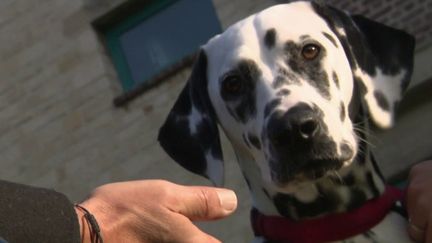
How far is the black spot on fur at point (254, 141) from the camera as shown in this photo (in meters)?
3.27

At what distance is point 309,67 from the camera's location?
134 inches

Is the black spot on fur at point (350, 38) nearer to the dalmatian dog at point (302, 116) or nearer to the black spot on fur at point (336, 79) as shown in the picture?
the dalmatian dog at point (302, 116)

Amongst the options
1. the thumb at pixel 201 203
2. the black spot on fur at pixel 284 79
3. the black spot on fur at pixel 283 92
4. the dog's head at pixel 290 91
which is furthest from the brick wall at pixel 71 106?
the thumb at pixel 201 203

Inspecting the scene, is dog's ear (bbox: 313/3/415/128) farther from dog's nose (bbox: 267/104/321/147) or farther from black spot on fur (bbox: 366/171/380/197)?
dog's nose (bbox: 267/104/321/147)

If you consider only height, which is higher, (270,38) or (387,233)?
(270,38)

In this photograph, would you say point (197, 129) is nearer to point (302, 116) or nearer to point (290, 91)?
point (290, 91)

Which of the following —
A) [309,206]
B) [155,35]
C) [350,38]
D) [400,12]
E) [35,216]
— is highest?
[35,216]

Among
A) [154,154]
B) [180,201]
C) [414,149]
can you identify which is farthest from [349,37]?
[154,154]

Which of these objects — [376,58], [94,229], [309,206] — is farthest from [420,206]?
[94,229]

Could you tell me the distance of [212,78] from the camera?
3.62 meters

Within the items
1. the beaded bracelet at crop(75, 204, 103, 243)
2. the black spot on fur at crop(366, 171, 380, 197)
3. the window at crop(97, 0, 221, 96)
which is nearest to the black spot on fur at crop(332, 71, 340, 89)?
the black spot on fur at crop(366, 171, 380, 197)

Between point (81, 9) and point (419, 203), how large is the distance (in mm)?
8204

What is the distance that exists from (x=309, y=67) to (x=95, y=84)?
722cm

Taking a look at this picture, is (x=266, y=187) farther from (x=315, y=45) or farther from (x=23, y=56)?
(x=23, y=56)
